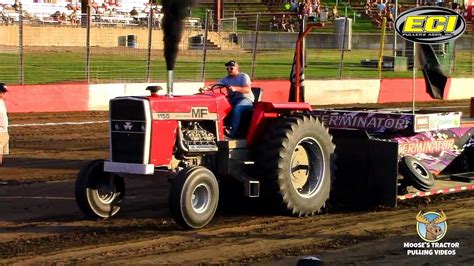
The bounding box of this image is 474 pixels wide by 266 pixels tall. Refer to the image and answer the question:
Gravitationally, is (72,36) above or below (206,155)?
above

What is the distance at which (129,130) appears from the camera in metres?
7.36

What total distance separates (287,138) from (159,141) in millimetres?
1263

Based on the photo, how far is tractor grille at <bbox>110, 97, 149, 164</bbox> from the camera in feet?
23.8

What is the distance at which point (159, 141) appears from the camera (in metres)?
7.31

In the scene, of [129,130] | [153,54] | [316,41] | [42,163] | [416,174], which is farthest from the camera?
[316,41]

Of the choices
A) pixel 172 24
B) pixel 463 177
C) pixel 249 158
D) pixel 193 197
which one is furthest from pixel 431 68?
pixel 193 197

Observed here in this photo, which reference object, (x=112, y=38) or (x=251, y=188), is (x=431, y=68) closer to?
(x=251, y=188)

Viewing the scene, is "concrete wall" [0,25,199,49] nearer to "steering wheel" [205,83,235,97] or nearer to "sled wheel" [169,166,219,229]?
"steering wheel" [205,83,235,97]

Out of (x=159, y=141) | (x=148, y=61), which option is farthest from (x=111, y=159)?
(x=148, y=61)

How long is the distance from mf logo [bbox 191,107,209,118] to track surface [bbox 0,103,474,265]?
26.4 inches

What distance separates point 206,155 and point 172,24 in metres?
1.29

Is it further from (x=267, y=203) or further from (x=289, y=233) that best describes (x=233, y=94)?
(x=289, y=233)

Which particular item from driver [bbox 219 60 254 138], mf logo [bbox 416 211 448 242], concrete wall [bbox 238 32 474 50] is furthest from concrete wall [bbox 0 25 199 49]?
mf logo [bbox 416 211 448 242]

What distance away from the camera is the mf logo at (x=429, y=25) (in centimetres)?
1092
